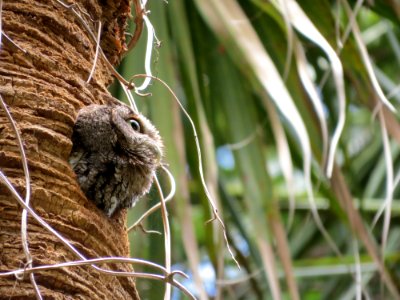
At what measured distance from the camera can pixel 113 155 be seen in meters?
2.81

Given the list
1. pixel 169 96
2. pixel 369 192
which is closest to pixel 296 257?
pixel 369 192

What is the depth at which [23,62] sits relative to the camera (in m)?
2.43

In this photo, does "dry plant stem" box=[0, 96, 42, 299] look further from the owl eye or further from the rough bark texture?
the owl eye

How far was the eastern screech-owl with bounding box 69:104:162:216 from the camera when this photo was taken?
8.67 ft

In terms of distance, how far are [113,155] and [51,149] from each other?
0.43 m

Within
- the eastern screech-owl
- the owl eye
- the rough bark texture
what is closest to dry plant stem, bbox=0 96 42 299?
the rough bark texture

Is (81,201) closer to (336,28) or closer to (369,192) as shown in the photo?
(336,28)

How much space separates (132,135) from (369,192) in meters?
2.06

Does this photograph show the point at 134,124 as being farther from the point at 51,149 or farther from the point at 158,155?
the point at 51,149

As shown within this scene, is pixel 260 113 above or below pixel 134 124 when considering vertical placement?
below

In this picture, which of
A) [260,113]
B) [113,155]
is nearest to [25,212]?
[113,155]

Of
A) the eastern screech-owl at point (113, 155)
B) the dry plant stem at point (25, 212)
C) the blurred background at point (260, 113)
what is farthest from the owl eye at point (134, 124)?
the dry plant stem at point (25, 212)

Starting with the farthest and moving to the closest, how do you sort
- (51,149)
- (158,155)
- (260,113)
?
(260,113) → (158,155) → (51,149)

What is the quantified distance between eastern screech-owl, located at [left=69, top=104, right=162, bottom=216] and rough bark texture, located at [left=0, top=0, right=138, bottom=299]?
2.1 inches
